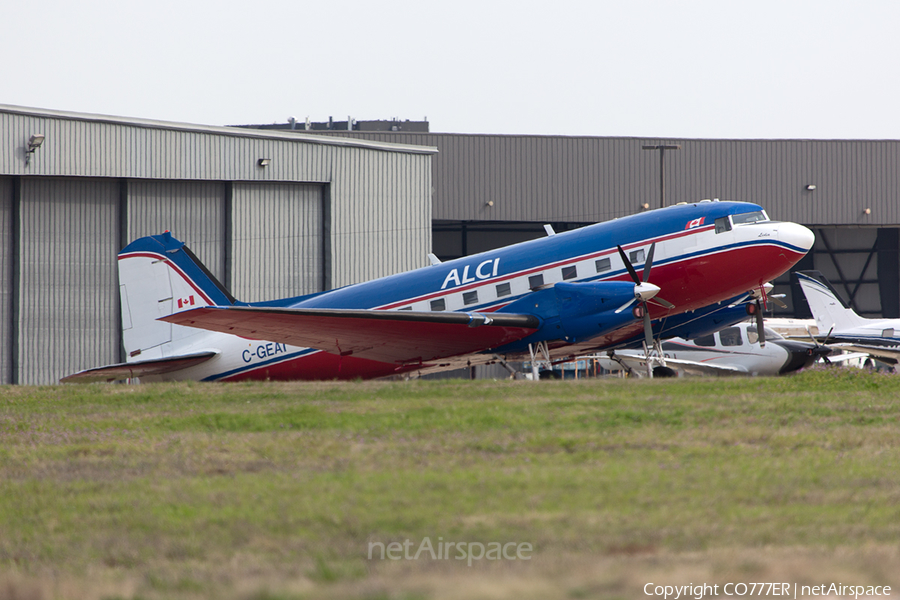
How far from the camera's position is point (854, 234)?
71312mm

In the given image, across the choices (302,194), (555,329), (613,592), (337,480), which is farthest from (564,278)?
(302,194)

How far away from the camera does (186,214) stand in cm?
4122

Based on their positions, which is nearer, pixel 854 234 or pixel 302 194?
pixel 302 194

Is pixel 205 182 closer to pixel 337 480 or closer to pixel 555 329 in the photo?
pixel 555 329

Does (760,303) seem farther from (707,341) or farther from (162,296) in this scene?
(162,296)

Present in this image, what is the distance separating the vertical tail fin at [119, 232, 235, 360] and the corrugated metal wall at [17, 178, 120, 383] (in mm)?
14985

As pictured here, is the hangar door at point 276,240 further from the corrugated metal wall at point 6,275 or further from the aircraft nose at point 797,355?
the aircraft nose at point 797,355

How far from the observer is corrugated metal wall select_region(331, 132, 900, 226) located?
5703 centimetres

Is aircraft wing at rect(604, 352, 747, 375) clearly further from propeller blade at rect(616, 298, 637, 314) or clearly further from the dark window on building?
propeller blade at rect(616, 298, 637, 314)

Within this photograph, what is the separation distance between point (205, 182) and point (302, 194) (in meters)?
4.62

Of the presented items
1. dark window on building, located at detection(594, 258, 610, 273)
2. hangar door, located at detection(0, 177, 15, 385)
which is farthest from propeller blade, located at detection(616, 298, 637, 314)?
hangar door, located at detection(0, 177, 15, 385)

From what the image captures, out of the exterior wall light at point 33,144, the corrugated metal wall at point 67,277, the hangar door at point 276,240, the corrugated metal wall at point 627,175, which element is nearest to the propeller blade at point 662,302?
the hangar door at point 276,240

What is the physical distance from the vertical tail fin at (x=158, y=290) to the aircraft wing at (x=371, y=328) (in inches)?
148

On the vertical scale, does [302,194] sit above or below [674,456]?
above
